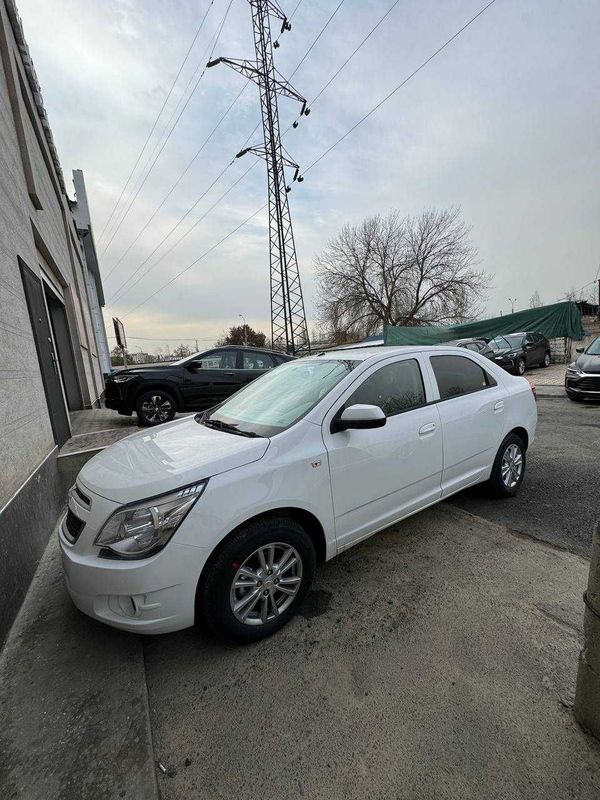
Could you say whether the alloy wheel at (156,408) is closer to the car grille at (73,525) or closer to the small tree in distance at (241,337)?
the car grille at (73,525)

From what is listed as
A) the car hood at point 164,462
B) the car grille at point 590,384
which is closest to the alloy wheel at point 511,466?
the car hood at point 164,462

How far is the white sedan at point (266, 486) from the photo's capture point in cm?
187

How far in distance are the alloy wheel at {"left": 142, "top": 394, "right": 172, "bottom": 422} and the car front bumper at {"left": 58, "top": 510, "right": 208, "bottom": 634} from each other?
5.59 m

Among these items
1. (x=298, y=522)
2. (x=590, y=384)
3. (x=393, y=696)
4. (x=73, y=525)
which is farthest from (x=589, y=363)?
(x=73, y=525)

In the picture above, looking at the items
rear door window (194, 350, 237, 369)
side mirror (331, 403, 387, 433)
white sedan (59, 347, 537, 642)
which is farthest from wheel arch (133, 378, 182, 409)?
side mirror (331, 403, 387, 433)

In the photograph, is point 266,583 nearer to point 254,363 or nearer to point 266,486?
point 266,486

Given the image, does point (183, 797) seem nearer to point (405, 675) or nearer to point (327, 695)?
point (327, 695)

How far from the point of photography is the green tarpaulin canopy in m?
16.9

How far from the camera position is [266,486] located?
6.84 feet

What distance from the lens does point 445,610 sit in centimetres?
232

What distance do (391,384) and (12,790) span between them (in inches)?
113

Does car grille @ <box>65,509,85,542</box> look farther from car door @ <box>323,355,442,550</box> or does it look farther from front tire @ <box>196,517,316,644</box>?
car door @ <box>323,355,442,550</box>

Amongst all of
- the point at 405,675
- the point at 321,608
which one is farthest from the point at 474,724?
the point at 321,608

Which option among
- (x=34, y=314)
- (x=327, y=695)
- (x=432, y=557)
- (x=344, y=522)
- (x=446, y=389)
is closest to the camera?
(x=327, y=695)
